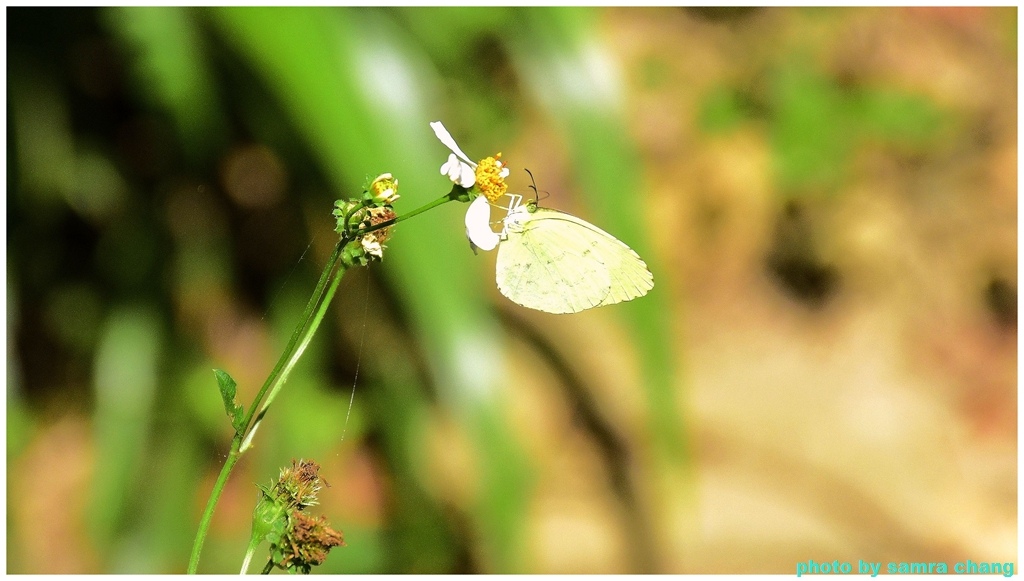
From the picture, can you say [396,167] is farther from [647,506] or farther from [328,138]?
[647,506]

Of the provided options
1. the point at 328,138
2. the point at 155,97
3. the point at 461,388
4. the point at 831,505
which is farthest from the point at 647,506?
the point at 155,97

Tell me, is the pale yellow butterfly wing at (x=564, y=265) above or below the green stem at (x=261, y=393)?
above

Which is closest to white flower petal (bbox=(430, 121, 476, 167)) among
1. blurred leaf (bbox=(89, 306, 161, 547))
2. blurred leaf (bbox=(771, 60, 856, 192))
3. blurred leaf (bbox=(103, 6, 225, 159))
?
blurred leaf (bbox=(103, 6, 225, 159))

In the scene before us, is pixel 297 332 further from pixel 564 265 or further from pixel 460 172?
pixel 564 265

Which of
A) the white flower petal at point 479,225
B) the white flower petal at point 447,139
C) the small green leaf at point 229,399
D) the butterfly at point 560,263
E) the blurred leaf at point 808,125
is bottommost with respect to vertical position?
the small green leaf at point 229,399

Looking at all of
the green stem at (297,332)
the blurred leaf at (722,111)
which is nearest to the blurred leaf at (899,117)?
the blurred leaf at (722,111)

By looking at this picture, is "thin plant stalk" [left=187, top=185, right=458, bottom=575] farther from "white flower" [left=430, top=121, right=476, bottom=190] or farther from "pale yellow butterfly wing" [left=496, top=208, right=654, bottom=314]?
"pale yellow butterfly wing" [left=496, top=208, right=654, bottom=314]

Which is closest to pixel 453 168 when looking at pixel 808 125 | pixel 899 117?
pixel 808 125

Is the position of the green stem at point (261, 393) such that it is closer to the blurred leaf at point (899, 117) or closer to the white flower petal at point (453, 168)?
the white flower petal at point (453, 168)
